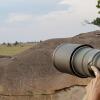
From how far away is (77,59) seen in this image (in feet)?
7.96

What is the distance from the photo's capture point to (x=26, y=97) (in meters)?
10.4

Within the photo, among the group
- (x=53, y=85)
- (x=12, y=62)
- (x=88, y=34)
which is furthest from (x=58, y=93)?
(x=88, y=34)

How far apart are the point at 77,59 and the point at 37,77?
8.26 m

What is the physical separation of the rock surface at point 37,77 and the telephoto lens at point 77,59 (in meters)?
7.15

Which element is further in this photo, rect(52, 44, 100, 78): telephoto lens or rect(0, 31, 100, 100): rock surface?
rect(0, 31, 100, 100): rock surface

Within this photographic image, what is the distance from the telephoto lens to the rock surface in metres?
7.15

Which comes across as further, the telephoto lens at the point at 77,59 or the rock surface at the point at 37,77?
the rock surface at the point at 37,77

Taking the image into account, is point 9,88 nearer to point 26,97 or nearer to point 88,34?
point 26,97

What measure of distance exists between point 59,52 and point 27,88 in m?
8.04

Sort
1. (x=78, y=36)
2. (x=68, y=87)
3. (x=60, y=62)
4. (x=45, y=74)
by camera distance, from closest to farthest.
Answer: (x=60, y=62) < (x=68, y=87) < (x=45, y=74) < (x=78, y=36)

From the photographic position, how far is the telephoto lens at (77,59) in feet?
7.59

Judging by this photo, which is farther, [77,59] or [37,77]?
[37,77]

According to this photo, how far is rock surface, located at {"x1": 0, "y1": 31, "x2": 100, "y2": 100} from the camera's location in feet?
33.0

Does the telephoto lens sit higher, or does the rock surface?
the telephoto lens
